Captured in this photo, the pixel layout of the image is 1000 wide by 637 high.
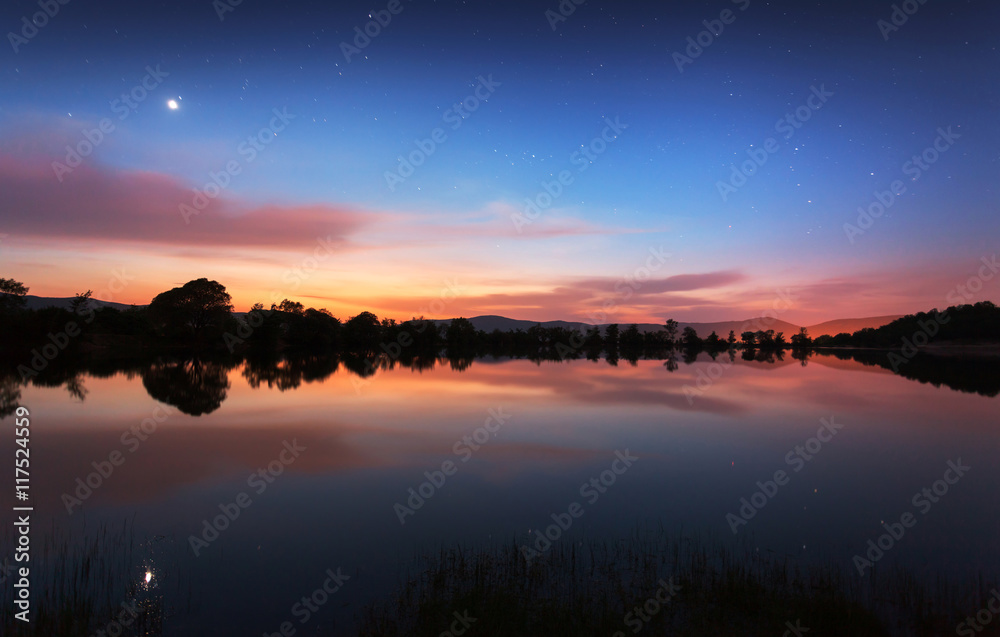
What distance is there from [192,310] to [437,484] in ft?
238

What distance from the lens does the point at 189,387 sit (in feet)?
84.2

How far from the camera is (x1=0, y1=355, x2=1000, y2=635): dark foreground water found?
21.8 ft

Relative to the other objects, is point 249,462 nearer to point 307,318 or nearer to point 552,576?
point 552,576

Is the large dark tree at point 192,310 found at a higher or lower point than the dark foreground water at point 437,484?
higher

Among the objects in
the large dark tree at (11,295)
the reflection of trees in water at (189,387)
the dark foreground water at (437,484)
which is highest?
the large dark tree at (11,295)

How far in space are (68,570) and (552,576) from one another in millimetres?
6166

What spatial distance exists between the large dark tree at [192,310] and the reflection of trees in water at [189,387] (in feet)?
122

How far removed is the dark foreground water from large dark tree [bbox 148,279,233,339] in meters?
52.2

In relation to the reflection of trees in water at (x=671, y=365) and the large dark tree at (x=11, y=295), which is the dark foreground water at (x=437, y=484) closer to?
the reflection of trees in water at (x=671, y=365)

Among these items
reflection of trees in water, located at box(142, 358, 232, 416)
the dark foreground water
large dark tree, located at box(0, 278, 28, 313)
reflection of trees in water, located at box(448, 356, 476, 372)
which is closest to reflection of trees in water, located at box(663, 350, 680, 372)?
reflection of trees in water, located at box(448, 356, 476, 372)

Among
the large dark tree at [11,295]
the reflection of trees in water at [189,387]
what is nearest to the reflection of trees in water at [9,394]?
the reflection of trees in water at [189,387]

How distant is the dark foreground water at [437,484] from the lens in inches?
262

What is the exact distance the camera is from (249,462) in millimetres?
11727

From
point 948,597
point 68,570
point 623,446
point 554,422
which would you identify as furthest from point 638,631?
point 554,422
